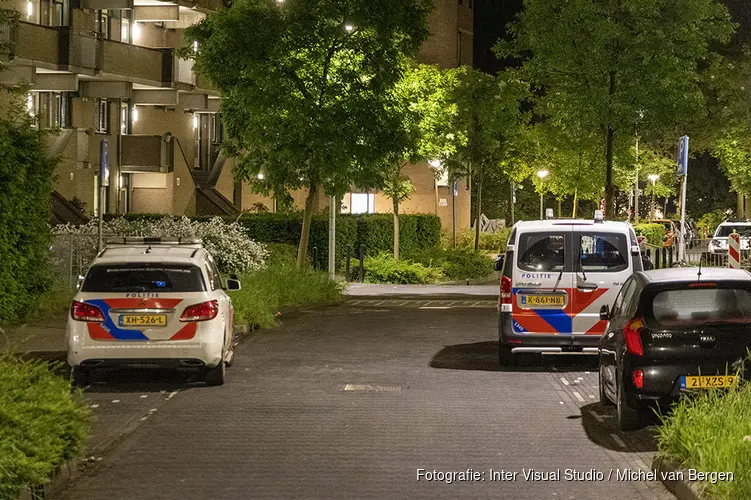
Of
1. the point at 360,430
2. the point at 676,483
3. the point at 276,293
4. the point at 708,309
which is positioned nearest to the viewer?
the point at 676,483

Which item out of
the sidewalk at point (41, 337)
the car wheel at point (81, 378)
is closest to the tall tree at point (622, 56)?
the sidewalk at point (41, 337)

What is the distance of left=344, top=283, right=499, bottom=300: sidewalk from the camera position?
3412 cm

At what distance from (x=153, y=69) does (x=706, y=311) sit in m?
39.7

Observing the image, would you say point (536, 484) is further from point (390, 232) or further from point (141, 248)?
point (390, 232)

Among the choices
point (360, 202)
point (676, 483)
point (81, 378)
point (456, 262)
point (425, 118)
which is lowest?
point (456, 262)

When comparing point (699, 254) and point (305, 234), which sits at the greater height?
point (305, 234)

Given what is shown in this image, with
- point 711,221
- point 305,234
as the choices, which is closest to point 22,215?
point 305,234

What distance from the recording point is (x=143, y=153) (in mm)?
51844

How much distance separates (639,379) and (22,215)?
44.1 ft

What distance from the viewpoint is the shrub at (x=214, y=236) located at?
30.4 metres

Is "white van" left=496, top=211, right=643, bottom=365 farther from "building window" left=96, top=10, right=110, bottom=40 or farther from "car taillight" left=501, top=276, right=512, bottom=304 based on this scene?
"building window" left=96, top=10, right=110, bottom=40

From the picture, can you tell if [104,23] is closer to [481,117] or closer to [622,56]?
[481,117]

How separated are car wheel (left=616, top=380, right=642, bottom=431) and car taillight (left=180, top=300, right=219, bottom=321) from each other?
502cm

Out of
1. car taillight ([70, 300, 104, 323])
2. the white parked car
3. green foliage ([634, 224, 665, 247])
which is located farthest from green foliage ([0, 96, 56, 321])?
green foliage ([634, 224, 665, 247])
